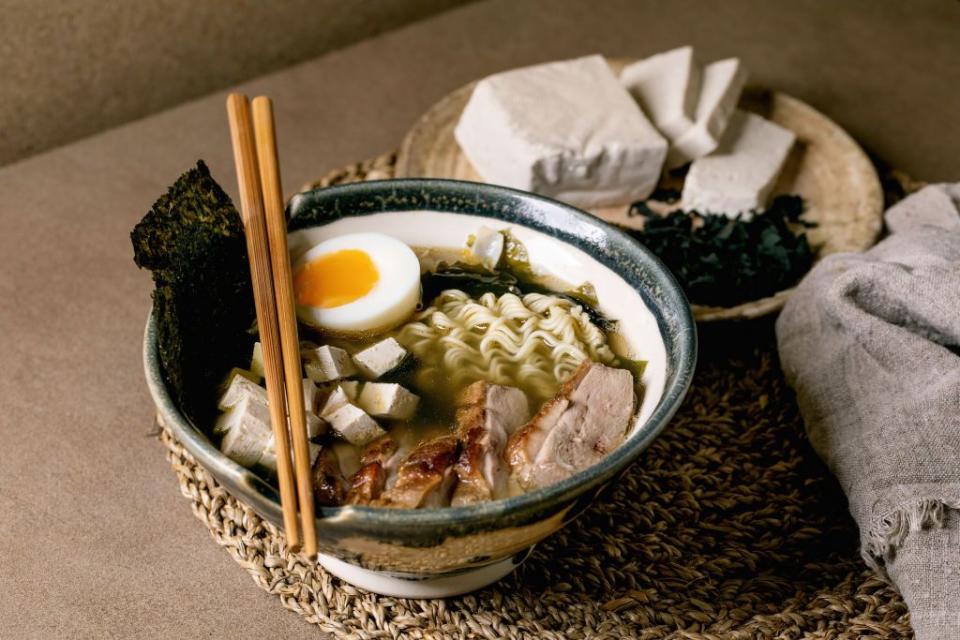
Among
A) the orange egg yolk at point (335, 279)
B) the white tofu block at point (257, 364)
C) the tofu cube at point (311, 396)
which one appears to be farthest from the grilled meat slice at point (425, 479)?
the orange egg yolk at point (335, 279)

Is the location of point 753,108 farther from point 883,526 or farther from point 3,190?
point 3,190

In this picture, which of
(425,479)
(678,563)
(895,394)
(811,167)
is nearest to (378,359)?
(425,479)

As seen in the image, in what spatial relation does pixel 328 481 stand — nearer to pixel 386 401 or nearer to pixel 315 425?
pixel 315 425

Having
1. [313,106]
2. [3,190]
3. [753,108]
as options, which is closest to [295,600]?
[3,190]

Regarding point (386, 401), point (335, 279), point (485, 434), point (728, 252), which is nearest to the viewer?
point (485, 434)

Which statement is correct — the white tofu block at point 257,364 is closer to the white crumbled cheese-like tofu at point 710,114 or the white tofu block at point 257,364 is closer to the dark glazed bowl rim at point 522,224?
the dark glazed bowl rim at point 522,224

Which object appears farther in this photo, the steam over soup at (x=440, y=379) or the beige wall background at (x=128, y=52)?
the beige wall background at (x=128, y=52)
